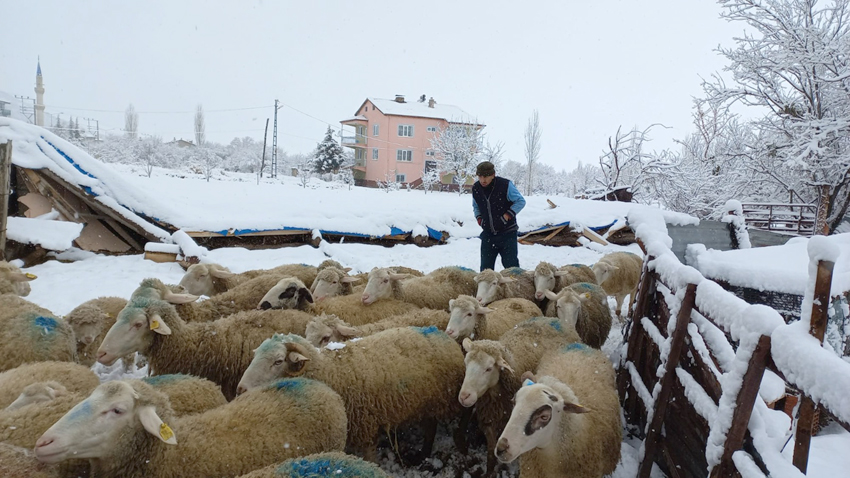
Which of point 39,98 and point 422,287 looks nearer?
point 422,287

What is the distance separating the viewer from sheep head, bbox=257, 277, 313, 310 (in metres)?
4.69

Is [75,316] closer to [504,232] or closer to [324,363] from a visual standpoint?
[324,363]

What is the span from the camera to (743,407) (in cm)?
187

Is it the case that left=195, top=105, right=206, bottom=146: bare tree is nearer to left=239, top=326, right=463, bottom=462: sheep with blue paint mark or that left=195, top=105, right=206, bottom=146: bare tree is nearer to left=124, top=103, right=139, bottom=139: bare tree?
left=124, top=103, right=139, bottom=139: bare tree

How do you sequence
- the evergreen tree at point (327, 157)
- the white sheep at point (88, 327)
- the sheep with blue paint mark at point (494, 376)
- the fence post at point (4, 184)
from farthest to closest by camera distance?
the evergreen tree at point (327, 157)
the fence post at point (4, 184)
the white sheep at point (88, 327)
the sheep with blue paint mark at point (494, 376)

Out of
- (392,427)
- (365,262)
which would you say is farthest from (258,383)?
(365,262)

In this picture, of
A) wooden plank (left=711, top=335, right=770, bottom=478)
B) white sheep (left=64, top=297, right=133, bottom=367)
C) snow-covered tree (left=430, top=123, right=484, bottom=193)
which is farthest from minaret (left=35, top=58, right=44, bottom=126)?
wooden plank (left=711, top=335, right=770, bottom=478)

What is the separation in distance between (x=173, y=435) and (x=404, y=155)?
4740 centimetres

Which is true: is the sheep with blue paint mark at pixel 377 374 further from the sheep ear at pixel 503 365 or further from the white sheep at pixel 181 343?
the white sheep at pixel 181 343

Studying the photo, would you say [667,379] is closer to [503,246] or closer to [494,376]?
[494,376]

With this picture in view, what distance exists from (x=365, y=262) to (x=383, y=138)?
4080 cm

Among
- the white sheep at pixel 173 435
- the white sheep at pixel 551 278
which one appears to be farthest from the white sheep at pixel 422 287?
the white sheep at pixel 173 435

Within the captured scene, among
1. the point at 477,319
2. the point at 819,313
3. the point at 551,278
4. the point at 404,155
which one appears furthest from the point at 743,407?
the point at 404,155

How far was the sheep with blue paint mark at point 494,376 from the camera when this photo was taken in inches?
132
